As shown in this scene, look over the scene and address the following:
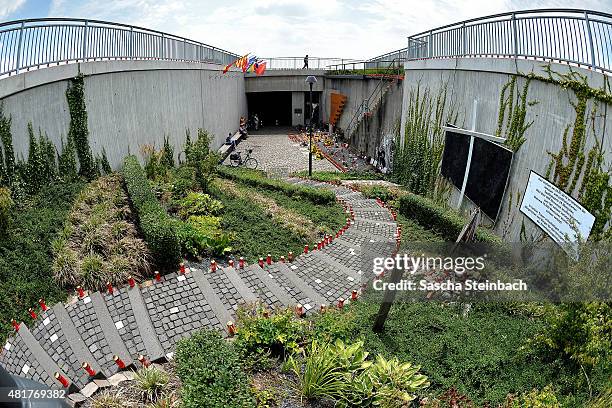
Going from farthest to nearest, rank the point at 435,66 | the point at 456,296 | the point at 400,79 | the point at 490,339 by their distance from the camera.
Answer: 1. the point at 400,79
2. the point at 435,66
3. the point at 456,296
4. the point at 490,339

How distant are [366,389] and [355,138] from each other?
73.8 ft

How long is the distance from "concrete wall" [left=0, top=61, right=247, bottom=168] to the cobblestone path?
3.89 metres

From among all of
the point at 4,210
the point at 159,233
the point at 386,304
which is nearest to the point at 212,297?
the point at 159,233

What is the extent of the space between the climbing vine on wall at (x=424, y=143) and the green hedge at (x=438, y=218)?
1.61m

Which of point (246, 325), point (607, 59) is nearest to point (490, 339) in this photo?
point (246, 325)

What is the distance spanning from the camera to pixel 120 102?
1217cm

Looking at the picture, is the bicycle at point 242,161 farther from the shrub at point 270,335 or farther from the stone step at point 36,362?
the shrub at point 270,335

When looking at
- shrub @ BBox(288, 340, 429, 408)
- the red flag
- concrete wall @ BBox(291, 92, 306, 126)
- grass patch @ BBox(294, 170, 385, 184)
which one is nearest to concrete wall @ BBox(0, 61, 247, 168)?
grass patch @ BBox(294, 170, 385, 184)

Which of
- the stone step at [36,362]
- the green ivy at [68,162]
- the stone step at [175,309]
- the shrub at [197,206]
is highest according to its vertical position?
the green ivy at [68,162]

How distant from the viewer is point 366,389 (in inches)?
191

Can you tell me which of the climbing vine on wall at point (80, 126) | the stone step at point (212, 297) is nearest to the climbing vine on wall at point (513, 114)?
the stone step at point (212, 297)

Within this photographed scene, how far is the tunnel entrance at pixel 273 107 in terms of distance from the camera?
131 ft

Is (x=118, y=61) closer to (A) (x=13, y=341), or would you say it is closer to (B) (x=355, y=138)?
(A) (x=13, y=341)

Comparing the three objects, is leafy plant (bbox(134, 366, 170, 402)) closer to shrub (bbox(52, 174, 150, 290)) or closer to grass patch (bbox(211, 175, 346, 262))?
shrub (bbox(52, 174, 150, 290))
